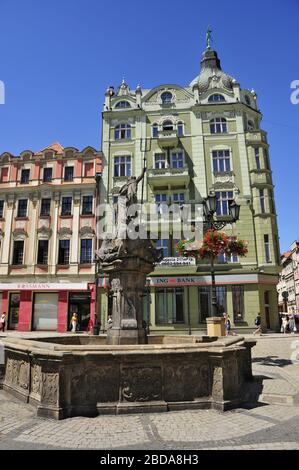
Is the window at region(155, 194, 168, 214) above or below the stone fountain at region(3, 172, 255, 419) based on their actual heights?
above

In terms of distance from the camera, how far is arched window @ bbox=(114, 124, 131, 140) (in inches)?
1288

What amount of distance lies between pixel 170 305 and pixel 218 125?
646 inches

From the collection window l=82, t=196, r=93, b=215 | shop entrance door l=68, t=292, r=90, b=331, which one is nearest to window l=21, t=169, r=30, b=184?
window l=82, t=196, r=93, b=215

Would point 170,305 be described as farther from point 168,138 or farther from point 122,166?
point 168,138

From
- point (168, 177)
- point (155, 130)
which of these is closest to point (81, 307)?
point (168, 177)

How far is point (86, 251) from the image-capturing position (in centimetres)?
3036

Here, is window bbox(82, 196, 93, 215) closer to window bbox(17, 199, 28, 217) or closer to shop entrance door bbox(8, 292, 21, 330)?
window bbox(17, 199, 28, 217)

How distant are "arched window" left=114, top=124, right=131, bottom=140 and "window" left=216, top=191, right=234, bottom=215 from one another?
394 inches

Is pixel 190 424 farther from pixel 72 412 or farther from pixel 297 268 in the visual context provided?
pixel 297 268

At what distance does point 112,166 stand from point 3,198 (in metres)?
10.4

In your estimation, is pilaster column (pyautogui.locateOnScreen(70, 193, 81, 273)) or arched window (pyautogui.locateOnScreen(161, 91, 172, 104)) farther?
arched window (pyautogui.locateOnScreen(161, 91, 172, 104))

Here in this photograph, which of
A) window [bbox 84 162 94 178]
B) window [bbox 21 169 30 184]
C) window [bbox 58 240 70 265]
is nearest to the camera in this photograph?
window [bbox 58 240 70 265]

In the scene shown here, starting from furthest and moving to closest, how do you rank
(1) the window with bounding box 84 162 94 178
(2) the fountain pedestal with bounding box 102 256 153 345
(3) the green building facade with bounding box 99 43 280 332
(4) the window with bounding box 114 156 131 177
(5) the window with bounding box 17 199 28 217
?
(1) the window with bounding box 84 162 94 178 → (5) the window with bounding box 17 199 28 217 → (4) the window with bounding box 114 156 131 177 → (3) the green building facade with bounding box 99 43 280 332 → (2) the fountain pedestal with bounding box 102 256 153 345

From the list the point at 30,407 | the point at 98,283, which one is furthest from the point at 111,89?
the point at 30,407
